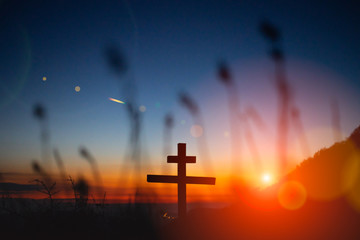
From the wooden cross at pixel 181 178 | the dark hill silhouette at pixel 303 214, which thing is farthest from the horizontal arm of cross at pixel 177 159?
the dark hill silhouette at pixel 303 214

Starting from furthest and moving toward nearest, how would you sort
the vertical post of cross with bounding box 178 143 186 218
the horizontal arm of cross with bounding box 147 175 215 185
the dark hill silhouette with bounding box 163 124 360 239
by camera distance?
the horizontal arm of cross with bounding box 147 175 215 185 → the vertical post of cross with bounding box 178 143 186 218 → the dark hill silhouette with bounding box 163 124 360 239

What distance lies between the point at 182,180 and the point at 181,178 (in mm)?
68

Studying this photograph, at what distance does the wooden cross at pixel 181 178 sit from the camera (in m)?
9.27

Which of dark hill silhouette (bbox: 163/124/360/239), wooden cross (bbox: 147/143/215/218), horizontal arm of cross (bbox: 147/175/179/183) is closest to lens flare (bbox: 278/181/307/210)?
dark hill silhouette (bbox: 163/124/360/239)

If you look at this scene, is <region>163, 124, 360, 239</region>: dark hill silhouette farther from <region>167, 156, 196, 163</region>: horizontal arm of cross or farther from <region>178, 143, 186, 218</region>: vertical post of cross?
<region>167, 156, 196, 163</region>: horizontal arm of cross

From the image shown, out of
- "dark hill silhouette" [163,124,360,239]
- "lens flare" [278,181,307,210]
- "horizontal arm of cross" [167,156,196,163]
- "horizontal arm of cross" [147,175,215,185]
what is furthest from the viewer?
"horizontal arm of cross" [167,156,196,163]

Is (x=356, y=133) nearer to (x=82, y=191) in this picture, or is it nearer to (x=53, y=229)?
(x=82, y=191)

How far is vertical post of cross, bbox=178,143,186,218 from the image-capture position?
9262 millimetres

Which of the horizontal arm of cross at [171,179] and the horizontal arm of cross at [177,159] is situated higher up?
the horizontal arm of cross at [177,159]

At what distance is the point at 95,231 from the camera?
7684 millimetres

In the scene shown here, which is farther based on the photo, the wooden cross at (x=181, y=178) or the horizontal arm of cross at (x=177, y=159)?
the horizontal arm of cross at (x=177, y=159)

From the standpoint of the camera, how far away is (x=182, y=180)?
9.53 meters

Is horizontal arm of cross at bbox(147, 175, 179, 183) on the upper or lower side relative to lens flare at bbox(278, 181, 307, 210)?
upper

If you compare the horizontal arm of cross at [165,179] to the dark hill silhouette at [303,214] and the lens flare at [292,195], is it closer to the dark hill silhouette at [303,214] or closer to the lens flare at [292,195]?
the dark hill silhouette at [303,214]
